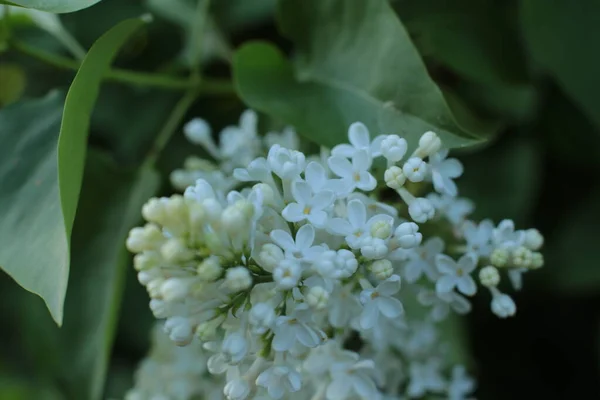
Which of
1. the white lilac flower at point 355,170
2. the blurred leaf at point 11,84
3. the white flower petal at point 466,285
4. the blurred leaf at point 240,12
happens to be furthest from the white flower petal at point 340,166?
the blurred leaf at point 11,84

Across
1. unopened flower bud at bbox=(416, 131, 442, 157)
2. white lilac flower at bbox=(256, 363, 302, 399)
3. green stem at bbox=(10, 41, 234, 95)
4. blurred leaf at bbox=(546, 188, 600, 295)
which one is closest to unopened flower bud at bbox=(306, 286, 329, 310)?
white lilac flower at bbox=(256, 363, 302, 399)

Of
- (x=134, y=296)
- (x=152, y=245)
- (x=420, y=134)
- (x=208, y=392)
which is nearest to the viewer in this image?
(x=152, y=245)

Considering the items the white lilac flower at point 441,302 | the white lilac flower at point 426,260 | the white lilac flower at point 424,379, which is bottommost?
the white lilac flower at point 424,379

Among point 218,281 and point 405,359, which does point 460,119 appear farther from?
point 218,281

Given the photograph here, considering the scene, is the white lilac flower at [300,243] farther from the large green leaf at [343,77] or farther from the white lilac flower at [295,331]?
the large green leaf at [343,77]

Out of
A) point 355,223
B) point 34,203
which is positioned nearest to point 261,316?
point 355,223

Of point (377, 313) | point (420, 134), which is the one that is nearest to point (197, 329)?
point (377, 313)

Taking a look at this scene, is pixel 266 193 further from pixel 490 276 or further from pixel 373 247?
pixel 490 276
